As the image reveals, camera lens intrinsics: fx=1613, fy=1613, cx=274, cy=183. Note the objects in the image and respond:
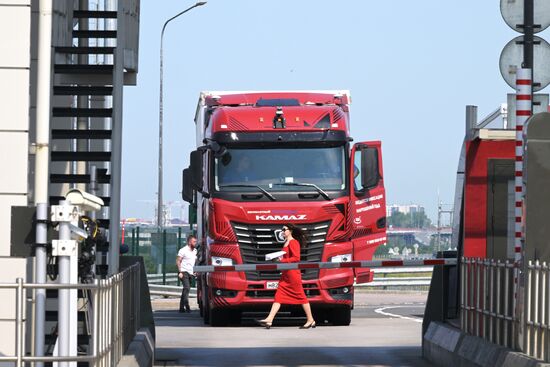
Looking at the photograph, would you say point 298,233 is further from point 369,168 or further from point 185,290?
point 185,290

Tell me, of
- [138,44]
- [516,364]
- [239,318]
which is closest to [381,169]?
[239,318]

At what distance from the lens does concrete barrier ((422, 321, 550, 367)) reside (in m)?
14.2

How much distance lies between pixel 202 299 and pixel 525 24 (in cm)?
1591

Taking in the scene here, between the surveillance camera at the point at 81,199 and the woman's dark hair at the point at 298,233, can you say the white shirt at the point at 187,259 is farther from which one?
the surveillance camera at the point at 81,199

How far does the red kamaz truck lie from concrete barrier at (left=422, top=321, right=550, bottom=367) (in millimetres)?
7794

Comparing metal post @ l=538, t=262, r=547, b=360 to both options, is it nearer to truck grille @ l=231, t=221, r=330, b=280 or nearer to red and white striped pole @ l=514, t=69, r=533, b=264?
red and white striped pole @ l=514, t=69, r=533, b=264

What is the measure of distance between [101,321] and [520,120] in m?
5.79

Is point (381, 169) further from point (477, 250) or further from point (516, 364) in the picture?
point (516, 364)

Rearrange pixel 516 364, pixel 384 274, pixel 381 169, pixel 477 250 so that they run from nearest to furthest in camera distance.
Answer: pixel 516 364
pixel 477 250
pixel 381 169
pixel 384 274

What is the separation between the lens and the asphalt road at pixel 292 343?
797 inches

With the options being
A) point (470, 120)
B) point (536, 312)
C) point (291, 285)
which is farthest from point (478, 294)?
point (291, 285)

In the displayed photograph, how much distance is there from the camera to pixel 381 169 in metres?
27.9

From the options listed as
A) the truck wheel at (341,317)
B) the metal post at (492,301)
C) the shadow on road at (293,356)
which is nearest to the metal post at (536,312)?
the metal post at (492,301)

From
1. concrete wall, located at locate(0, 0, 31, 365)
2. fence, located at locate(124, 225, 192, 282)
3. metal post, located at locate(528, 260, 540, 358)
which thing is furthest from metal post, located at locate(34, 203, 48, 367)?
fence, located at locate(124, 225, 192, 282)
